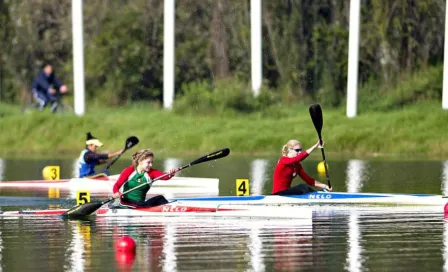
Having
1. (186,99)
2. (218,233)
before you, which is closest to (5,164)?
(186,99)

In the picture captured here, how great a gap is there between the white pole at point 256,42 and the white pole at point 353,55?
3.16 metres

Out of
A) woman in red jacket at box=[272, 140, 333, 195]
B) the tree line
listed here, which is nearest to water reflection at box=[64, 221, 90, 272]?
woman in red jacket at box=[272, 140, 333, 195]

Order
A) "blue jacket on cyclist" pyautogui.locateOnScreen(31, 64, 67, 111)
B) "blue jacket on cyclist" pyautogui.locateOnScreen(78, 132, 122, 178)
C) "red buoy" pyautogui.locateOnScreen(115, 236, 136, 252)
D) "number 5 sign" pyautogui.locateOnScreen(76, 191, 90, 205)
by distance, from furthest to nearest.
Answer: "blue jacket on cyclist" pyautogui.locateOnScreen(31, 64, 67, 111)
"blue jacket on cyclist" pyautogui.locateOnScreen(78, 132, 122, 178)
"number 5 sign" pyautogui.locateOnScreen(76, 191, 90, 205)
"red buoy" pyautogui.locateOnScreen(115, 236, 136, 252)

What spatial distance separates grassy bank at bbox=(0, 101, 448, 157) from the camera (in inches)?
1613

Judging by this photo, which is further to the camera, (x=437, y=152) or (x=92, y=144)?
(x=437, y=152)

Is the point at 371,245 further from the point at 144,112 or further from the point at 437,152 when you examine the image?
the point at 144,112

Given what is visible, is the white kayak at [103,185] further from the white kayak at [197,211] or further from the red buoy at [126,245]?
the red buoy at [126,245]

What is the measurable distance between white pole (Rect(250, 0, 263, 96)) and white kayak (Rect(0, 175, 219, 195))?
13.7m

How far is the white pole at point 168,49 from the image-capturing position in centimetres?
4447

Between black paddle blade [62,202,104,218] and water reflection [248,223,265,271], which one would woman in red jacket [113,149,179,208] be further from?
water reflection [248,223,265,271]

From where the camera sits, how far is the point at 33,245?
65.1ft

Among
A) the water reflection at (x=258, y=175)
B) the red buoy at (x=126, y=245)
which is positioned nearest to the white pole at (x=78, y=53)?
the water reflection at (x=258, y=175)

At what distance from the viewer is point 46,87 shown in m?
45.0

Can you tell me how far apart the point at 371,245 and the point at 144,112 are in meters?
28.0
